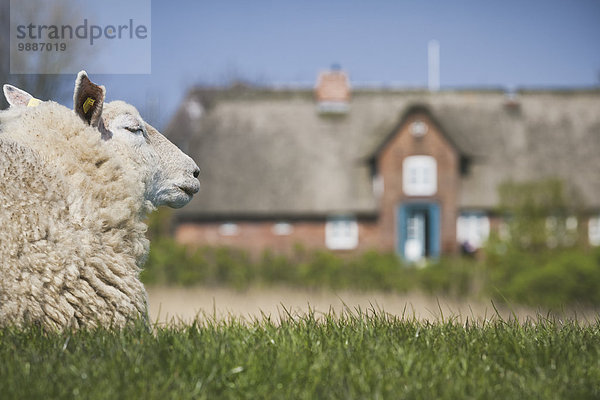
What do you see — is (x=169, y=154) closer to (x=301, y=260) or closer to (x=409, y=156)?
(x=301, y=260)

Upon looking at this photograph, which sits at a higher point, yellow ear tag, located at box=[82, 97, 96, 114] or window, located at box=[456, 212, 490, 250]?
yellow ear tag, located at box=[82, 97, 96, 114]

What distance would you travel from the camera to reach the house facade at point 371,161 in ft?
104

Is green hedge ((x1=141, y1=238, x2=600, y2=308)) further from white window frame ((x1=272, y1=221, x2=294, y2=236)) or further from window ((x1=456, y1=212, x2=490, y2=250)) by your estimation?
window ((x1=456, y1=212, x2=490, y2=250))

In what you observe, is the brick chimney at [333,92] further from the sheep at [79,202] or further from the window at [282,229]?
the sheep at [79,202]

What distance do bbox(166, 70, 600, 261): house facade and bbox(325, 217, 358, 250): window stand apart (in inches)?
2.1

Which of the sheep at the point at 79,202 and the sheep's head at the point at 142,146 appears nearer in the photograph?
the sheep at the point at 79,202

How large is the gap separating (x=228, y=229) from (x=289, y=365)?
3000cm

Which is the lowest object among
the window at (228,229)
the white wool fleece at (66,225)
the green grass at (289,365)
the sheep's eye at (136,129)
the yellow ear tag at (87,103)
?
the window at (228,229)

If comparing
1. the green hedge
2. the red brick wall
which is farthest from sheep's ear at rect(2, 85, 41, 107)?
the red brick wall

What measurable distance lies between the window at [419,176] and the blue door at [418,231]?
637mm

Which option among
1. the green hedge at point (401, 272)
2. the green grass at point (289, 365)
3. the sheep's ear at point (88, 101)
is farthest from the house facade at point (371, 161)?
the green grass at point (289, 365)

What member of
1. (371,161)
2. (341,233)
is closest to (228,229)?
(341,233)

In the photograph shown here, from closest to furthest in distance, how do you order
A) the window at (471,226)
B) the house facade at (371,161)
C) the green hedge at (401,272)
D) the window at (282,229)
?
the green hedge at (401,272) < the house facade at (371,161) < the window at (471,226) < the window at (282,229)

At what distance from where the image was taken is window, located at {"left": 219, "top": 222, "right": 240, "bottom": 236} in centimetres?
3278
